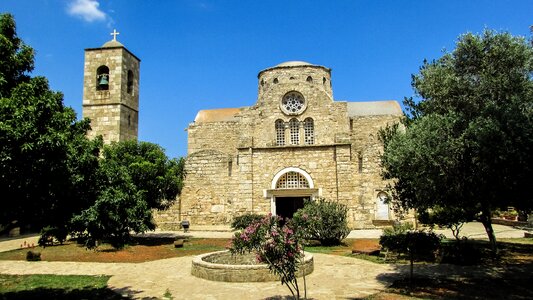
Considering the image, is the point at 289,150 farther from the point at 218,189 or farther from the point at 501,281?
the point at 501,281

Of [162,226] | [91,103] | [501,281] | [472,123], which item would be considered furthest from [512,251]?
[91,103]

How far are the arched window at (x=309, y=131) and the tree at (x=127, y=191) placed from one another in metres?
8.29

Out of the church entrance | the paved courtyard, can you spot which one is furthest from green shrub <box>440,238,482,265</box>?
the church entrance

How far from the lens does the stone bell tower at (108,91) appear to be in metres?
25.1

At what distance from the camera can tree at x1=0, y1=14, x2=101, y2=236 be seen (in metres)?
5.37

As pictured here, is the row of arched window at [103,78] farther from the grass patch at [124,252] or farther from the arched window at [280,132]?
the grass patch at [124,252]

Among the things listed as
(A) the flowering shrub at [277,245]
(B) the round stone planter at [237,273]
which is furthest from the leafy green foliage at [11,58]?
(B) the round stone planter at [237,273]

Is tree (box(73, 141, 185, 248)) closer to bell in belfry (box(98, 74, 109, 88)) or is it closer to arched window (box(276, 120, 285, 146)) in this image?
arched window (box(276, 120, 285, 146))

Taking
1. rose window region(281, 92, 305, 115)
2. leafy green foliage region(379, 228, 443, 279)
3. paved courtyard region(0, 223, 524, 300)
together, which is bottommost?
paved courtyard region(0, 223, 524, 300)

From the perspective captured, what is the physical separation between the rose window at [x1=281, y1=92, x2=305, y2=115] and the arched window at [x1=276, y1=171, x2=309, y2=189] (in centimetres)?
420


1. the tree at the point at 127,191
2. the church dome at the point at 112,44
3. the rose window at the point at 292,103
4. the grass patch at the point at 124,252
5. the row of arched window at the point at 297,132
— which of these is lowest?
the grass patch at the point at 124,252

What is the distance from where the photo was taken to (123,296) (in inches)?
349

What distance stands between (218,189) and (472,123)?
67.3 ft

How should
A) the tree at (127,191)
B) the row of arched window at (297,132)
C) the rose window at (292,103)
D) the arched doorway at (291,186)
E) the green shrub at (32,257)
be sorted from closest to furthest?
the tree at (127,191) → the green shrub at (32,257) → the arched doorway at (291,186) → the row of arched window at (297,132) → the rose window at (292,103)
